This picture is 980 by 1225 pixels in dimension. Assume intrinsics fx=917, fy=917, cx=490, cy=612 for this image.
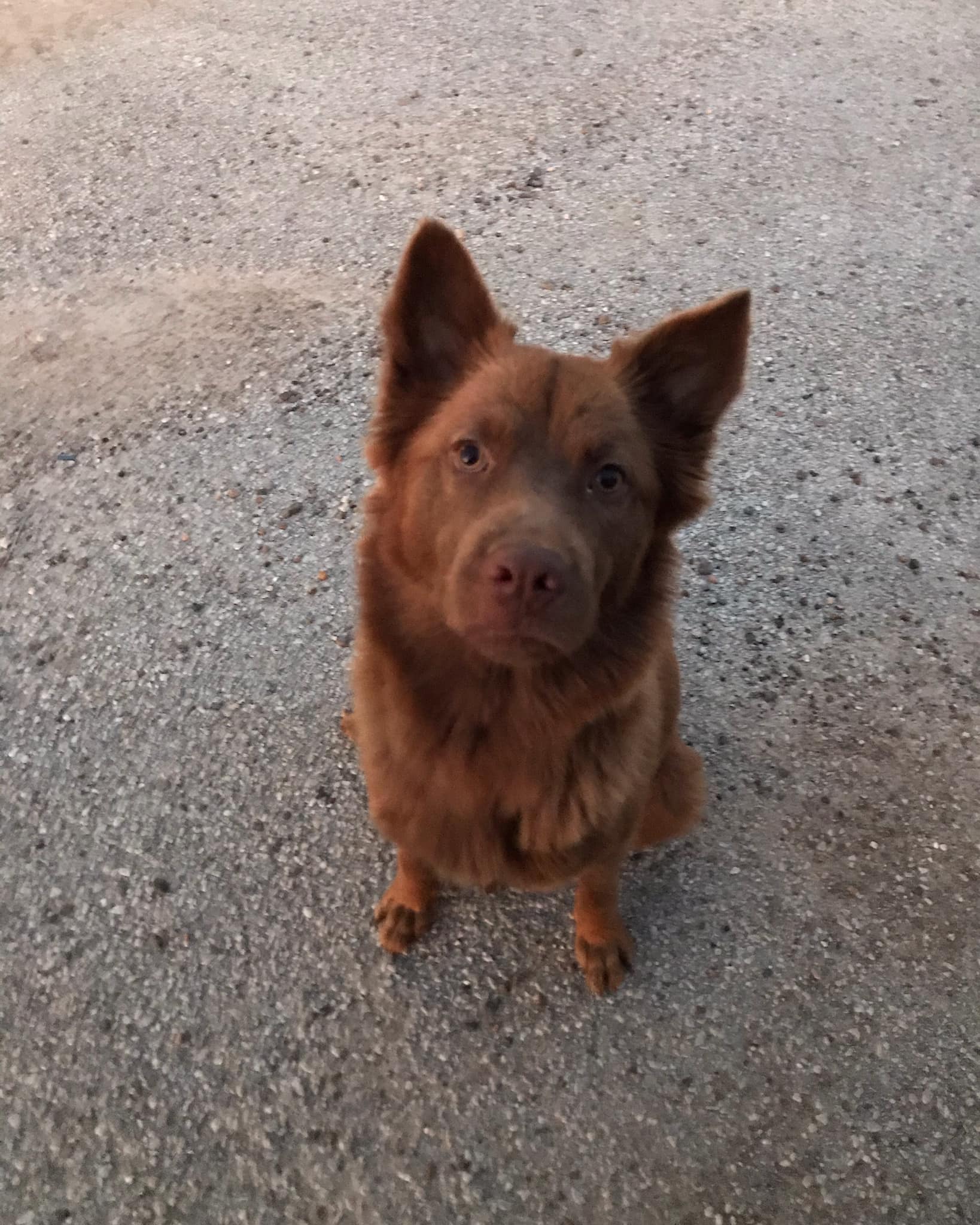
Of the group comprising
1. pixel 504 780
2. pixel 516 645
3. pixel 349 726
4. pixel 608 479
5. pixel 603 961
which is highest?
pixel 608 479

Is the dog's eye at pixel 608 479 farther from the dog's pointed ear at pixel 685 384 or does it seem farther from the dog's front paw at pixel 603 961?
the dog's front paw at pixel 603 961

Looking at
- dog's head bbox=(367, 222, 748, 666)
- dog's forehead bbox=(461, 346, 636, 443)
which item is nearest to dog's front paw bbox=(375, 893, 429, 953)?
dog's head bbox=(367, 222, 748, 666)

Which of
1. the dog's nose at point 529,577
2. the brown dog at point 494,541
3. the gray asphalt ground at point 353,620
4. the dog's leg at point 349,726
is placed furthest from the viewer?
the dog's leg at point 349,726

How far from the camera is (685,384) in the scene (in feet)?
6.20

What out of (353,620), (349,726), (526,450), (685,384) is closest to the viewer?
(526,450)

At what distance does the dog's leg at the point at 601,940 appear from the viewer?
2240 millimetres

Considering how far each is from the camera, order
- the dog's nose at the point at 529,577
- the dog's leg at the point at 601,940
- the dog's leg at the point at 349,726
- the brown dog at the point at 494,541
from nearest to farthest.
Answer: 1. the dog's nose at the point at 529,577
2. the brown dog at the point at 494,541
3. the dog's leg at the point at 601,940
4. the dog's leg at the point at 349,726

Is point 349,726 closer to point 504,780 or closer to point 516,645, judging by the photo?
point 504,780

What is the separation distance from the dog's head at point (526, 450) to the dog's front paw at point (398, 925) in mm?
952

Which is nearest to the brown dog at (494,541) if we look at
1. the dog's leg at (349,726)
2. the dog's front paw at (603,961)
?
the dog's front paw at (603,961)

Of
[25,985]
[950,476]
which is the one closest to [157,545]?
[25,985]

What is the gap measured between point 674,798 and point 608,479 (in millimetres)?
942

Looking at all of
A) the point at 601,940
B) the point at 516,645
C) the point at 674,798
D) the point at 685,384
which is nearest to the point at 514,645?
the point at 516,645

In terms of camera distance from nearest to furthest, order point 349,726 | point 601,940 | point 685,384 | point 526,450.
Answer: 1. point 526,450
2. point 685,384
3. point 601,940
4. point 349,726
